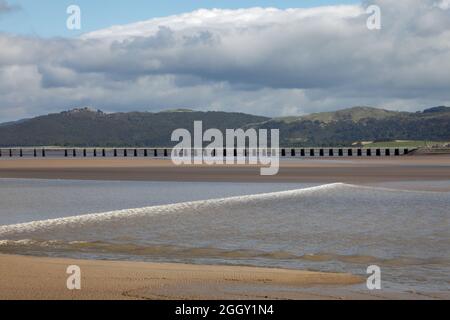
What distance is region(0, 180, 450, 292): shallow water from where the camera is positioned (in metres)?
13.0

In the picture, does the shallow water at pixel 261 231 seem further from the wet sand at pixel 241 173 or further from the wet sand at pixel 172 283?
the wet sand at pixel 241 173

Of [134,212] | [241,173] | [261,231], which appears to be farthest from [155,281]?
[241,173]

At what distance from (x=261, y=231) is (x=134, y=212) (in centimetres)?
533

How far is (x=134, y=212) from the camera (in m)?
21.1

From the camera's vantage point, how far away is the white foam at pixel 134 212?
688 inches

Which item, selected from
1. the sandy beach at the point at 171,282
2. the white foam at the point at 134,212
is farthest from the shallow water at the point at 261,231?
the sandy beach at the point at 171,282

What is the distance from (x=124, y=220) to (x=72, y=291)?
9.88 m

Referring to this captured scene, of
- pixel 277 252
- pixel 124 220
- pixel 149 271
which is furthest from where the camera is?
pixel 124 220

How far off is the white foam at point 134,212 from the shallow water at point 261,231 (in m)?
0.03

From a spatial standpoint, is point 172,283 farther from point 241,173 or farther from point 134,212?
point 241,173
